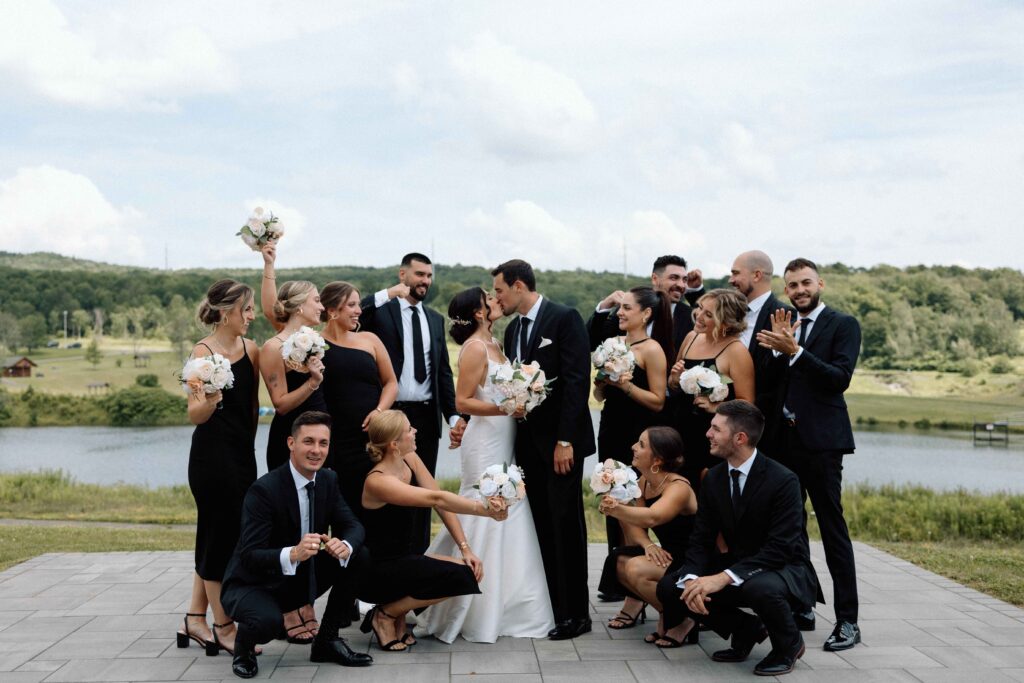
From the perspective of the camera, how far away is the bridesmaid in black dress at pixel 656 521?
5863 millimetres

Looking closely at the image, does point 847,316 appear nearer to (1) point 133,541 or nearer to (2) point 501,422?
(2) point 501,422

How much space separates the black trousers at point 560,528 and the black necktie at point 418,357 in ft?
3.65

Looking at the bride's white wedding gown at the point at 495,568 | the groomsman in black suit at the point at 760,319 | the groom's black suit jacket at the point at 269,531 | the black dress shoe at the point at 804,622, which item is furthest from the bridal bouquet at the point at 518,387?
the black dress shoe at the point at 804,622

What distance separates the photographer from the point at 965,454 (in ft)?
129

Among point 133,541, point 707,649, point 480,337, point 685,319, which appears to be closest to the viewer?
point 707,649

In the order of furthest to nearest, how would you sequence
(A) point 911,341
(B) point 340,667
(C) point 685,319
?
(A) point 911,341, (C) point 685,319, (B) point 340,667


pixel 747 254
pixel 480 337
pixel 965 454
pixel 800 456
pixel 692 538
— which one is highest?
pixel 747 254

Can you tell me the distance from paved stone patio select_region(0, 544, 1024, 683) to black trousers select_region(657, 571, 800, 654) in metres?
0.22

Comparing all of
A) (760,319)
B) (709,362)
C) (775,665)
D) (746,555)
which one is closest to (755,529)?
(746,555)

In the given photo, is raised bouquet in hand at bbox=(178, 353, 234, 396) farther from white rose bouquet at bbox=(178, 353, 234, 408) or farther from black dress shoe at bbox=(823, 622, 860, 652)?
black dress shoe at bbox=(823, 622, 860, 652)

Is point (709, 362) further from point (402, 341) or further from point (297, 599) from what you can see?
point (297, 599)

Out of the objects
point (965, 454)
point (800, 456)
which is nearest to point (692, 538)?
point (800, 456)

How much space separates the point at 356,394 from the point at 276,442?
590 mm

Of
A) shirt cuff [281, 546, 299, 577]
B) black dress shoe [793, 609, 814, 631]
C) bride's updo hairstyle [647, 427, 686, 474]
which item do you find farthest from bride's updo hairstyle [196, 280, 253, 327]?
black dress shoe [793, 609, 814, 631]
